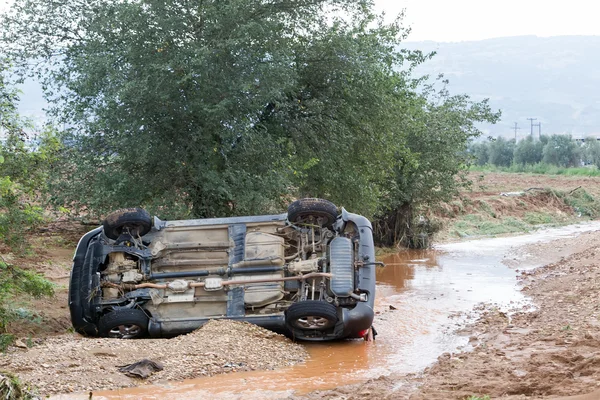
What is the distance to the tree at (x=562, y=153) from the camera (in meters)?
81.7

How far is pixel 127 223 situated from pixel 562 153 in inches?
3026

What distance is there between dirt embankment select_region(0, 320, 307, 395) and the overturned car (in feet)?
1.63

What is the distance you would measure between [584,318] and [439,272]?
9.84m

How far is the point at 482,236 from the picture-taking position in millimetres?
34250

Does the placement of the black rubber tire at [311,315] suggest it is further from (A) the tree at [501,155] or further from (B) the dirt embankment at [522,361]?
(A) the tree at [501,155]

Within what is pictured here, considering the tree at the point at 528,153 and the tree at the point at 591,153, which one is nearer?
the tree at the point at 591,153

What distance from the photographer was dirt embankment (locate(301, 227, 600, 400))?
23.6 feet

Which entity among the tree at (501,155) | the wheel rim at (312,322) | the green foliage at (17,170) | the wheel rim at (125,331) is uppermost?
the tree at (501,155)

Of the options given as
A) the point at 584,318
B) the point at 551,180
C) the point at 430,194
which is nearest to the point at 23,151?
the point at 584,318

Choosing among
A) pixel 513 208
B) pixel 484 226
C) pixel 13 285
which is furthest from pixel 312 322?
pixel 513 208

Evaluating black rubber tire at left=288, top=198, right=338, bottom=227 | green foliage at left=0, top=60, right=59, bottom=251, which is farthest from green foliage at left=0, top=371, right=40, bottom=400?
black rubber tire at left=288, top=198, right=338, bottom=227

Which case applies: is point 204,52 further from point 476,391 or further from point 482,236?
point 482,236

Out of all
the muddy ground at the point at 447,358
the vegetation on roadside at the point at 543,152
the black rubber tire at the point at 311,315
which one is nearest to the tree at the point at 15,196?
the muddy ground at the point at 447,358

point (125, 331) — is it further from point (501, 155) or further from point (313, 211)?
point (501, 155)
